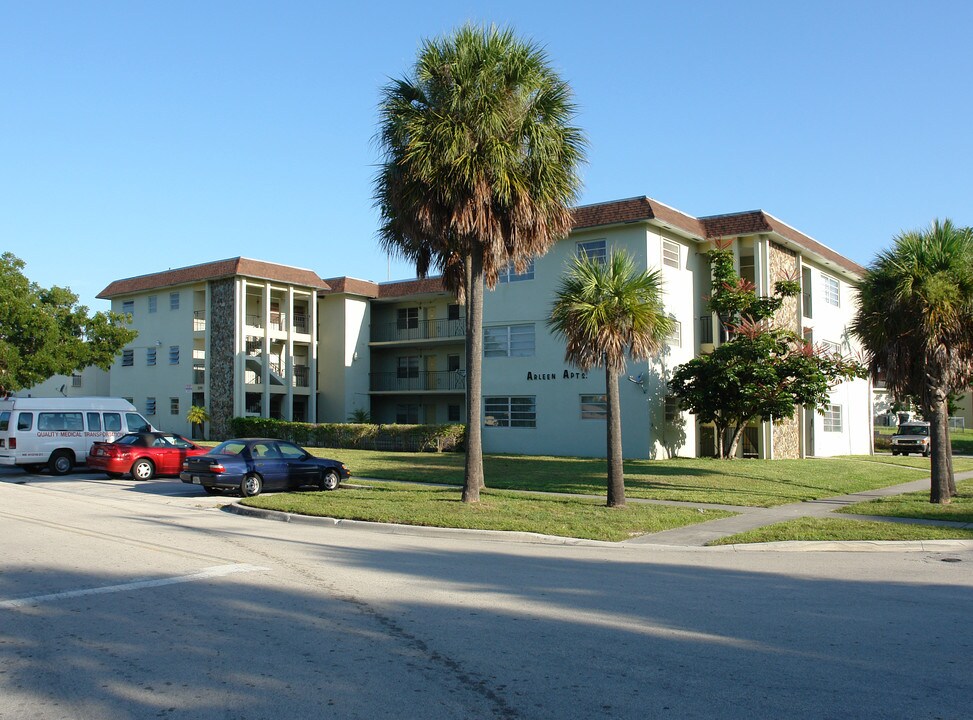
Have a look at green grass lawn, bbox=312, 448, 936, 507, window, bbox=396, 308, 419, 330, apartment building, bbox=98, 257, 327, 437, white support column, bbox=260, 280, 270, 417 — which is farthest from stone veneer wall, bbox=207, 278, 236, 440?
green grass lawn, bbox=312, 448, 936, 507

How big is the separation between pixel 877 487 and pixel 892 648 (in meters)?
16.9

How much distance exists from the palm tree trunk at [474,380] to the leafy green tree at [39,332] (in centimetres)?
2039

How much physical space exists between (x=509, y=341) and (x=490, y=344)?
0.94m

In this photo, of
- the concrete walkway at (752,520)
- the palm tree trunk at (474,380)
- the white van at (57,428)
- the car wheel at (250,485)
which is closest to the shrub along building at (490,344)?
the concrete walkway at (752,520)

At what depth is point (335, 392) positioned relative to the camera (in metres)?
46.2

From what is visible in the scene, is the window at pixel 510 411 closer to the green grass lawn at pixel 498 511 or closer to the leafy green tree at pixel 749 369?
the leafy green tree at pixel 749 369

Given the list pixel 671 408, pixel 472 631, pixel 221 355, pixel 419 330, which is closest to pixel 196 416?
pixel 221 355

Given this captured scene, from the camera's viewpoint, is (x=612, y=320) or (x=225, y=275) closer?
(x=612, y=320)

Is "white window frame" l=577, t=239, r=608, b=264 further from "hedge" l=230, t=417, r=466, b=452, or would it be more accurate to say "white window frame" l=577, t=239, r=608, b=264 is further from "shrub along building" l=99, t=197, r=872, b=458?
"hedge" l=230, t=417, r=466, b=452

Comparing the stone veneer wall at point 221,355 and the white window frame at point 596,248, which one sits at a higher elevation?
the white window frame at point 596,248

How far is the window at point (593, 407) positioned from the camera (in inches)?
1230

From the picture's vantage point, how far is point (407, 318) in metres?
47.2

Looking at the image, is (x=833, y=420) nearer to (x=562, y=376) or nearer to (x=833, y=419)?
(x=833, y=419)

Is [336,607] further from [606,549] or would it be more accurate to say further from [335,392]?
[335,392]
